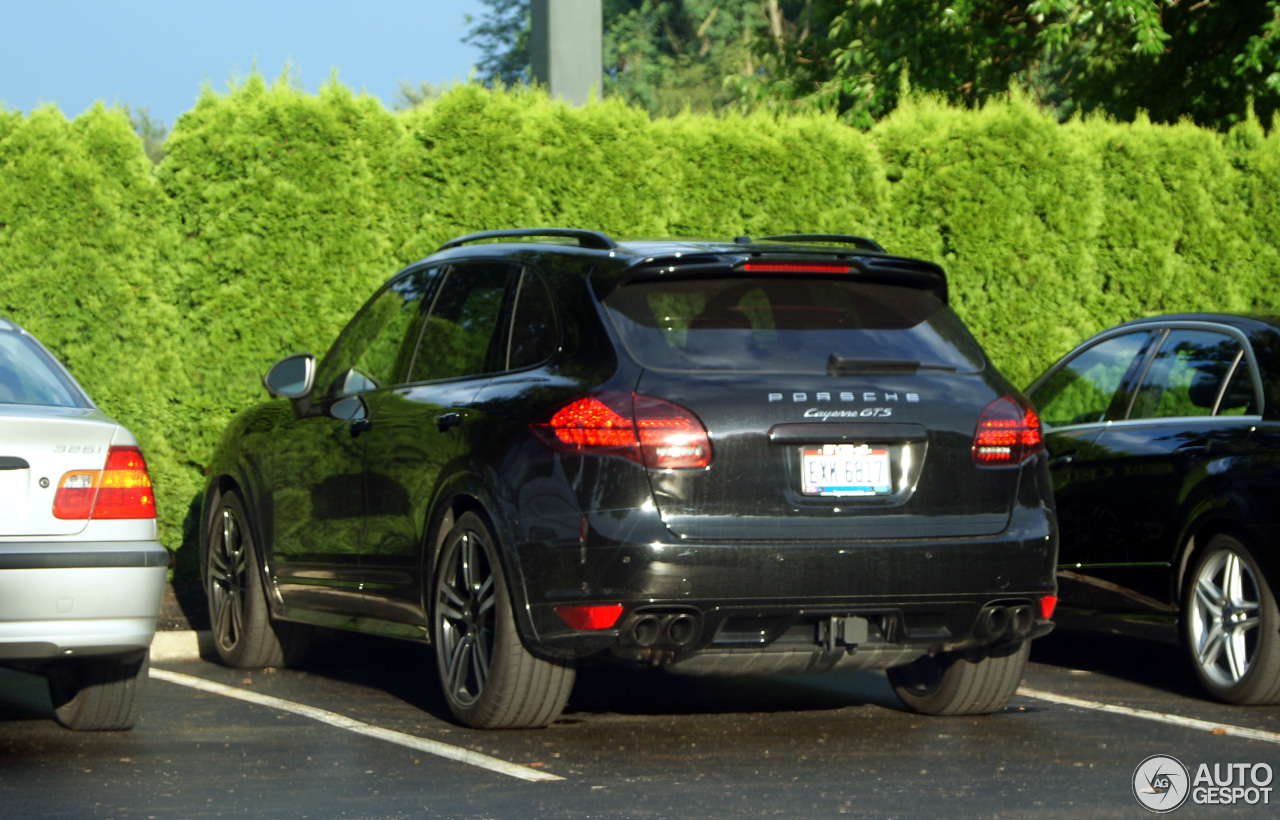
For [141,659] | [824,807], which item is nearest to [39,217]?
[141,659]

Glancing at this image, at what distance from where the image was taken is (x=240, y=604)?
8742mm

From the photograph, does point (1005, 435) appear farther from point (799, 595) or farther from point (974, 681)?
point (974, 681)

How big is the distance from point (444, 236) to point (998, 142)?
405cm

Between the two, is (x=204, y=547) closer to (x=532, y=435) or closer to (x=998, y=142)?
(x=532, y=435)

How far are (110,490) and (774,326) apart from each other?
7.82 ft

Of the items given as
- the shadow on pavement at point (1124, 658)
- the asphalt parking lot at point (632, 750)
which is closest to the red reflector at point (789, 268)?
the asphalt parking lot at point (632, 750)

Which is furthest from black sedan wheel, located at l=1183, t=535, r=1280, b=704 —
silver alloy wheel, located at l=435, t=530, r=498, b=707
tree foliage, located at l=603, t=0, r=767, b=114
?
tree foliage, located at l=603, t=0, r=767, b=114

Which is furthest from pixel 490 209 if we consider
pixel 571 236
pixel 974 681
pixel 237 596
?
pixel 974 681

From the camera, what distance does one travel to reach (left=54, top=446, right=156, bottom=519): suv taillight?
6074 millimetres

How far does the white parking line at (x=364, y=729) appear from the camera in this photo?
5.89 m

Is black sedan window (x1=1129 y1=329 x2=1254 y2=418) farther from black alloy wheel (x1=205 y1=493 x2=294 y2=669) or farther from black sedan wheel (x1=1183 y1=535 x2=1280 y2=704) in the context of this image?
black alloy wheel (x1=205 y1=493 x2=294 y2=669)

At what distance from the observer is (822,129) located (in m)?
12.3

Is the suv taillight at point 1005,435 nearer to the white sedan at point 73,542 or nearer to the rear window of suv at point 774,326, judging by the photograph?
the rear window of suv at point 774,326

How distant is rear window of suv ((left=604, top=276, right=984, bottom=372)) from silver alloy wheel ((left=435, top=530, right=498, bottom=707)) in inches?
40.6
